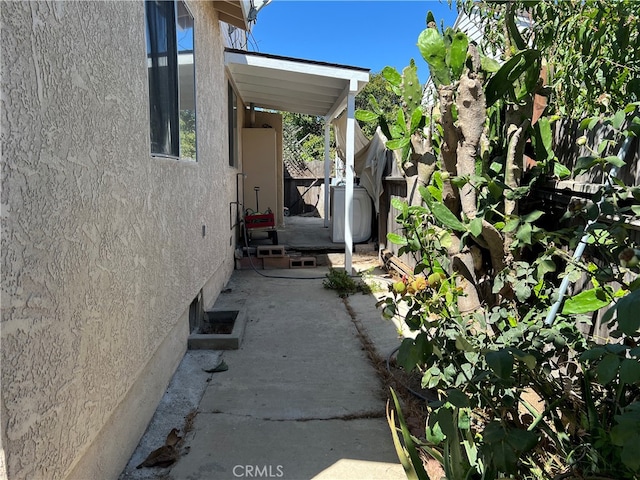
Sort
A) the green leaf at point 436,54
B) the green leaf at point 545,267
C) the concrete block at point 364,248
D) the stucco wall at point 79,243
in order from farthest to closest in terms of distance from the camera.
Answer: the concrete block at point 364,248 → the green leaf at point 436,54 → the green leaf at point 545,267 → the stucco wall at point 79,243

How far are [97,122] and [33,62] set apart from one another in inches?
22.2

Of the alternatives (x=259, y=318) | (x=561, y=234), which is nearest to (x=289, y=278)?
(x=259, y=318)

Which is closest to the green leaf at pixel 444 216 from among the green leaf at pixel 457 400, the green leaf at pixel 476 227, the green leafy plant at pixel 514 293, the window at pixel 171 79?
the green leafy plant at pixel 514 293

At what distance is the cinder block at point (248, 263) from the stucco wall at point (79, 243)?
4.75m

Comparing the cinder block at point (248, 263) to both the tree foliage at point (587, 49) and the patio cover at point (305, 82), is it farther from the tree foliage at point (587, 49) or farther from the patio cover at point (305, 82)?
the tree foliage at point (587, 49)

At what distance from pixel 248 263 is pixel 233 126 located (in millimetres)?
2536

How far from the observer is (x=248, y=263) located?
8.35 metres

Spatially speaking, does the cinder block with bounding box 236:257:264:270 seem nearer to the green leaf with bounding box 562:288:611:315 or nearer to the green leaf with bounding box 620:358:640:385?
the green leaf with bounding box 562:288:611:315

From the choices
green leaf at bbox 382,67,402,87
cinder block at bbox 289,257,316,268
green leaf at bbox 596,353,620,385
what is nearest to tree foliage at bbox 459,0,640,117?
green leaf at bbox 382,67,402,87

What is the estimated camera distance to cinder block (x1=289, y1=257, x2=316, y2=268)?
8.40 meters

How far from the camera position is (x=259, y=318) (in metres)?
5.39

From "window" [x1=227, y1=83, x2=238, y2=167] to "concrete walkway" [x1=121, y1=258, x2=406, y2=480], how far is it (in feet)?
11.9

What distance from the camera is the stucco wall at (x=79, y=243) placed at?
1497mm

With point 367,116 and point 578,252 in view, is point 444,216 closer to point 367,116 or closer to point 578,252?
point 578,252
